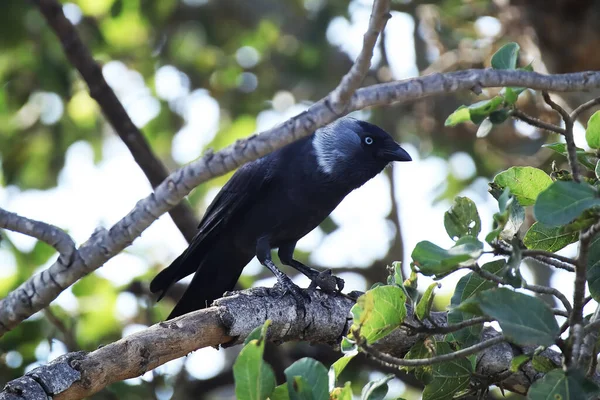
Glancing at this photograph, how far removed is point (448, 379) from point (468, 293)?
1.18ft

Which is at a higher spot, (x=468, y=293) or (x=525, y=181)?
(x=525, y=181)

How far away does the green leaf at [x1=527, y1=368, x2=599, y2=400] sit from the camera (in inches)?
89.8

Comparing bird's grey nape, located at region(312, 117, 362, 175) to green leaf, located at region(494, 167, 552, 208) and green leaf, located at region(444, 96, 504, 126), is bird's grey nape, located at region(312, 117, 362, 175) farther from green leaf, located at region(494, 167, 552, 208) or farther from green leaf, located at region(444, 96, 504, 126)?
green leaf, located at region(444, 96, 504, 126)

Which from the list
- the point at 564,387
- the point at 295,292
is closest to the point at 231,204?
the point at 295,292

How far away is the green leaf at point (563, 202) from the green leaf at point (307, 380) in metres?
0.81

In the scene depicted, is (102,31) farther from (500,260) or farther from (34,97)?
(500,260)

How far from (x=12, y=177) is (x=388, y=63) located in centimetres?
365

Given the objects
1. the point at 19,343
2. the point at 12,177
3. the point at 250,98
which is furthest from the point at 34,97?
the point at 19,343

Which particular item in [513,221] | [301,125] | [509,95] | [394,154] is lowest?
[394,154]

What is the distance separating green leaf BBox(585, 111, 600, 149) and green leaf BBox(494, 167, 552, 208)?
0.66 feet

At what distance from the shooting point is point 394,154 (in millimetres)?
Result: 5496

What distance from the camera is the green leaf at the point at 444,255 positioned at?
2.38m

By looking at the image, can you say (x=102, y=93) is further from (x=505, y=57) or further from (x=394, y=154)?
(x=505, y=57)

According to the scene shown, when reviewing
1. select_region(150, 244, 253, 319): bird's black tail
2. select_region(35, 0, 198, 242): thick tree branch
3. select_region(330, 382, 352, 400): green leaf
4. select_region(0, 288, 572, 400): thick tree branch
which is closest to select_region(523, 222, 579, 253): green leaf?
select_region(0, 288, 572, 400): thick tree branch
